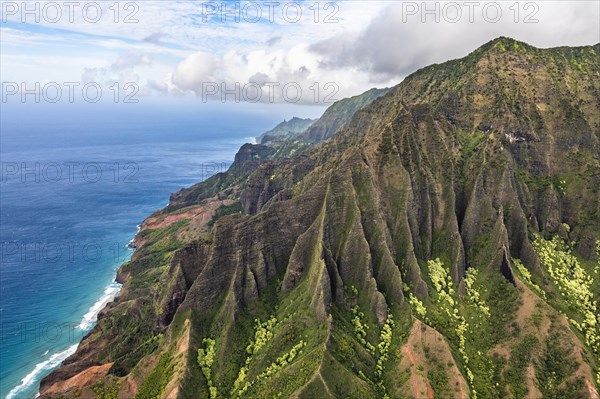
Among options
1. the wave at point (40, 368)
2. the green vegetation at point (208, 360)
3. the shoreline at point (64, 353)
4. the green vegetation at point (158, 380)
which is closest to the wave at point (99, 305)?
the shoreline at point (64, 353)

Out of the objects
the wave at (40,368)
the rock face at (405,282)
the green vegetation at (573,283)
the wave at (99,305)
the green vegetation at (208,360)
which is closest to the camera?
the green vegetation at (208,360)

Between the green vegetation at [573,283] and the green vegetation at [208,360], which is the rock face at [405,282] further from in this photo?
the green vegetation at [573,283]

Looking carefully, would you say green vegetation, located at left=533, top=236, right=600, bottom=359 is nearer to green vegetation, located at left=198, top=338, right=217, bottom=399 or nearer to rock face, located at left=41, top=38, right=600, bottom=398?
rock face, located at left=41, top=38, right=600, bottom=398

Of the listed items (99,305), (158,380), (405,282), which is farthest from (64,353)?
(405,282)

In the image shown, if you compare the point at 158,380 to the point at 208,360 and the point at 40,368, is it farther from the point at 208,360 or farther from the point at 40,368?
the point at 40,368

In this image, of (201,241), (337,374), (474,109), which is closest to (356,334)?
(337,374)

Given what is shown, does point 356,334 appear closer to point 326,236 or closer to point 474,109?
point 326,236
